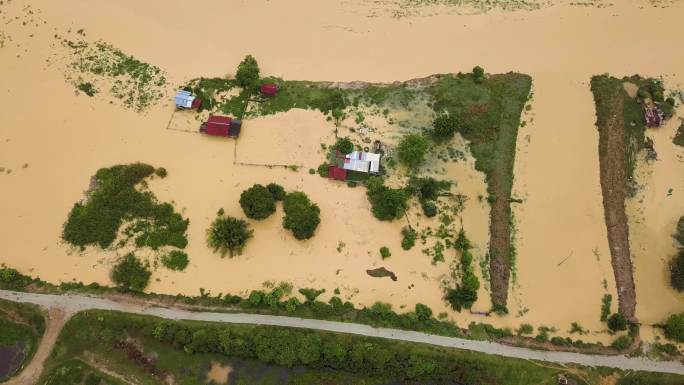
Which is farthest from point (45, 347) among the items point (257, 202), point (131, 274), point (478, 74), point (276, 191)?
point (478, 74)

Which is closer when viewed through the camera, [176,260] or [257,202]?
[257,202]

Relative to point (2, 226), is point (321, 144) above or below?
above

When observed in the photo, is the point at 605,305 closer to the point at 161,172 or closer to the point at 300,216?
A: the point at 300,216

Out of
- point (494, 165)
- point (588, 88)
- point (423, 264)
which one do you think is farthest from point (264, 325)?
point (588, 88)

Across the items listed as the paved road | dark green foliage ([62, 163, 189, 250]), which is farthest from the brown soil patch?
dark green foliage ([62, 163, 189, 250])

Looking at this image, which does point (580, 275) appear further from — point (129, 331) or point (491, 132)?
point (129, 331)

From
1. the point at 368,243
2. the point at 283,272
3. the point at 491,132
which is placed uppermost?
the point at 491,132
